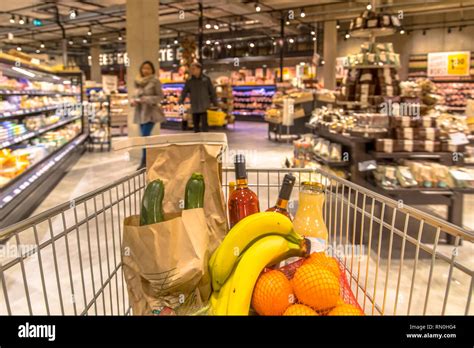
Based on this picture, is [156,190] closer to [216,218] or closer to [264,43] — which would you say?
[216,218]

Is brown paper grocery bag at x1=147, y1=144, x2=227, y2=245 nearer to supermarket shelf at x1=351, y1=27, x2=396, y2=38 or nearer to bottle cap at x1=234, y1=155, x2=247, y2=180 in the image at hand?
bottle cap at x1=234, y1=155, x2=247, y2=180

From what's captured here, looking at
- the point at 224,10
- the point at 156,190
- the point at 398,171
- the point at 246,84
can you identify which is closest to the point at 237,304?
the point at 156,190

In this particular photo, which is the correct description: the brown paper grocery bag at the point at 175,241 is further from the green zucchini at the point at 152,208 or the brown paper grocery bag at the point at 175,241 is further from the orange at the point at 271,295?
the orange at the point at 271,295

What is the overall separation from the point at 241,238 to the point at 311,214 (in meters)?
0.42

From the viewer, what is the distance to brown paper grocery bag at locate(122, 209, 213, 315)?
3.68 feet

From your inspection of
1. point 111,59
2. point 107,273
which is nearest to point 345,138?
point 107,273

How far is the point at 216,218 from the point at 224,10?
44.3 feet

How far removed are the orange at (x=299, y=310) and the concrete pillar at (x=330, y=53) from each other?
14.7 metres

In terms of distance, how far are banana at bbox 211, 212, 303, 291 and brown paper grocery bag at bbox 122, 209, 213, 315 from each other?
35mm

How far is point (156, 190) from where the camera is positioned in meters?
1.21

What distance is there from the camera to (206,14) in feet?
48.6

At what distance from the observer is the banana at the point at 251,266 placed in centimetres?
116
